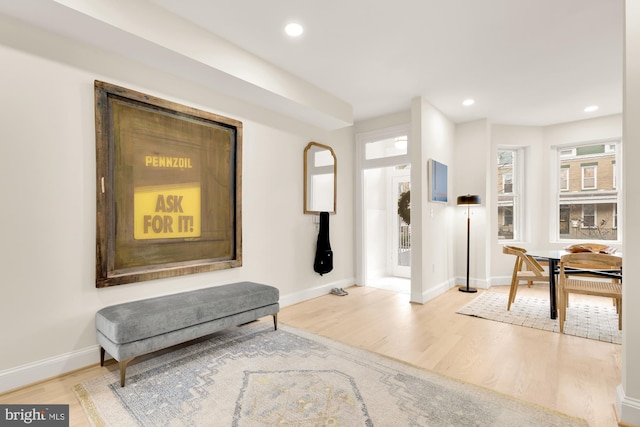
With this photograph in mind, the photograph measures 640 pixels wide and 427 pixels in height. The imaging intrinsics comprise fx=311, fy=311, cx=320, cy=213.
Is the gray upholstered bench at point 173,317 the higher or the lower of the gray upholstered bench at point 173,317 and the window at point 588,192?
the lower

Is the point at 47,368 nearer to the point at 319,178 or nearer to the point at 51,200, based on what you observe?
the point at 51,200

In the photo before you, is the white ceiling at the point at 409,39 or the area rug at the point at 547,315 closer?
the white ceiling at the point at 409,39

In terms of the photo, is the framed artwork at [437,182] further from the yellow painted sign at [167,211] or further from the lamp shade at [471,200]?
the yellow painted sign at [167,211]

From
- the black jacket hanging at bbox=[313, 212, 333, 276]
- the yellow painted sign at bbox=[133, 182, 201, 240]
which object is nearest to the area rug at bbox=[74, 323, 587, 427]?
the yellow painted sign at bbox=[133, 182, 201, 240]

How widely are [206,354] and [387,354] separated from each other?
4.98 feet

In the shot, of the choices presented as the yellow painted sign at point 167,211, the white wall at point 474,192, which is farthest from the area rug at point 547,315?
the yellow painted sign at point 167,211

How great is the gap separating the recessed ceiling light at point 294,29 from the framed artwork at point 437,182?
251cm

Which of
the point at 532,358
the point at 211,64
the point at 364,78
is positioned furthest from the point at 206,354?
the point at 364,78

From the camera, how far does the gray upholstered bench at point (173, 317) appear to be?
2148 mm

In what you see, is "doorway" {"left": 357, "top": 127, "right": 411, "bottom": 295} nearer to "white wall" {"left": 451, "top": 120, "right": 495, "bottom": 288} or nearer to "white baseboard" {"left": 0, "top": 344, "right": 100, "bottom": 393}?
"white wall" {"left": 451, "top": 120, "right": 495, "bottom": 288}

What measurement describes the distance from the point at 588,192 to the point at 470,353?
13.8ft

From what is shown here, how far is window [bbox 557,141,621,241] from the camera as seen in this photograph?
4922mm

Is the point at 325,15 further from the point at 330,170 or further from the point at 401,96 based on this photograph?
the point at 330,170

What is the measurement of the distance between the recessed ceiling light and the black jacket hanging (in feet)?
7.69
